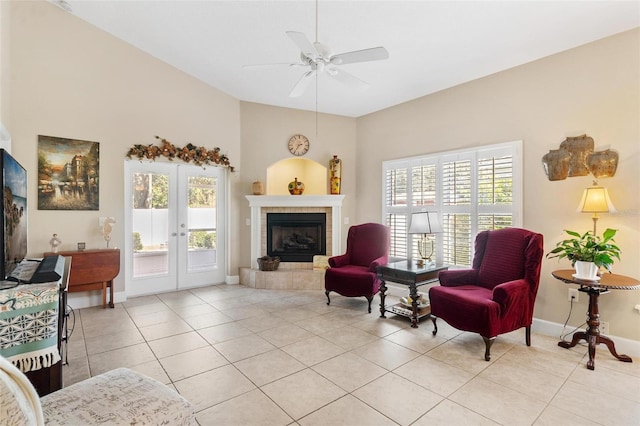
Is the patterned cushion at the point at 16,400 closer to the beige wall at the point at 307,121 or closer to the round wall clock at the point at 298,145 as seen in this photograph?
the beige wall at the point at 307,121

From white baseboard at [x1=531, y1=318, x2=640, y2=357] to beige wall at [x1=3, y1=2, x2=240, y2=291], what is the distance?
525 centimetres

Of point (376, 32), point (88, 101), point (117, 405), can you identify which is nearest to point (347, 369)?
point (117, 405)

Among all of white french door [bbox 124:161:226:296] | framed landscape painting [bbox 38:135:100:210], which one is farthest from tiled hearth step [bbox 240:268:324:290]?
framed landscape painting [bbox 38:135:100:210]

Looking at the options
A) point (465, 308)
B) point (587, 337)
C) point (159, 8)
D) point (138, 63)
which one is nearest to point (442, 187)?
point (465, 308)

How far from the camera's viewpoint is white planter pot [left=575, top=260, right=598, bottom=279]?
2714mm

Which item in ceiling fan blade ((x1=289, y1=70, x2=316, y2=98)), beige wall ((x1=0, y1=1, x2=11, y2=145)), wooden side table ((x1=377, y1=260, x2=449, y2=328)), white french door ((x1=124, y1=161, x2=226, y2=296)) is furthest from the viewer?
white french door ((x1=124, y1=161, x2=226, y2=296))

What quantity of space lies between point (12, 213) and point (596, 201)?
4.66m

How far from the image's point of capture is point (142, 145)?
456 centimetres

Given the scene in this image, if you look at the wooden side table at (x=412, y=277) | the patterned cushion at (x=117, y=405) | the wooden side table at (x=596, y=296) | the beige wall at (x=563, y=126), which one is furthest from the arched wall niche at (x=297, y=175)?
the patterned cushion at (x=117, y=405)

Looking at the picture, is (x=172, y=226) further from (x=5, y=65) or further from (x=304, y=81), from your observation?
(x=304, y=81)

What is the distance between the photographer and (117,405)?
1.33 m

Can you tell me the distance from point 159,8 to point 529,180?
177 inches

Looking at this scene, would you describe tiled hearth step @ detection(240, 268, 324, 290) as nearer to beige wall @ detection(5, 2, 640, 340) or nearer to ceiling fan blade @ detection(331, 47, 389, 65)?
beige wall @ detection(5, 2, 640, 340)

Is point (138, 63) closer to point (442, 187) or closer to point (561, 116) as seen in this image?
point (442, 187)
